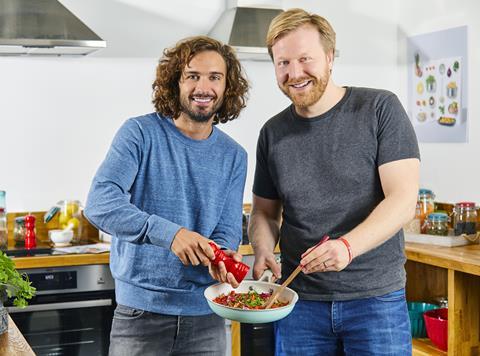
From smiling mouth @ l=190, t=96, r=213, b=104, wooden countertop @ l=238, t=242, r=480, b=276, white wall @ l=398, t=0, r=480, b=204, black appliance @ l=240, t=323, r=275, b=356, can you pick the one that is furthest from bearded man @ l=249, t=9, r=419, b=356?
white wall @ l=398, t=0, r=480, b=204

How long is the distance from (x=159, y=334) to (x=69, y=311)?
1530 mm

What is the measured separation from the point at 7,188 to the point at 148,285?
82.8 inches

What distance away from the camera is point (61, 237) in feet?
12.8

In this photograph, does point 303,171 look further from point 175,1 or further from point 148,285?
point 175,1

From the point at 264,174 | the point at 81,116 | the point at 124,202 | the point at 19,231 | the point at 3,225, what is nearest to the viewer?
the point at 124,202

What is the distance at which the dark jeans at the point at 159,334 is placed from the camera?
87.1 inches

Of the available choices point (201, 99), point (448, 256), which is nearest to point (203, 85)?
point (201, 99)

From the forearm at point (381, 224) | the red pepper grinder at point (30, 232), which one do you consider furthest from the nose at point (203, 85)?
the red pepper grinder at point (30, 232)

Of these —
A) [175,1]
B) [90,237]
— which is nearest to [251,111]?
[175,1]

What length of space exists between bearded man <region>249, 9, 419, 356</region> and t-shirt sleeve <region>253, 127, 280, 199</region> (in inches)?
5.2

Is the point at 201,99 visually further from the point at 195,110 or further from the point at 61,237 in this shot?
the point at 61,237

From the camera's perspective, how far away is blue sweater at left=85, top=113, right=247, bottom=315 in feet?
7.07

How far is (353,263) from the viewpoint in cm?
217

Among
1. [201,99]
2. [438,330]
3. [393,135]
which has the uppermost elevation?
[201,99]
